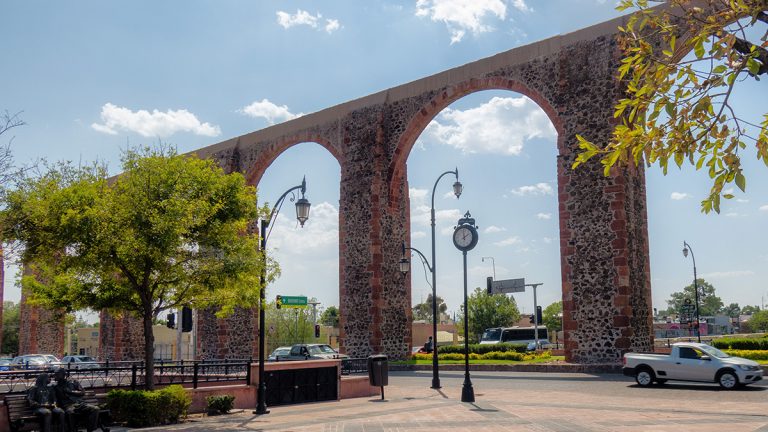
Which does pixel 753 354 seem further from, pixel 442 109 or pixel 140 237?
pixel 140 237

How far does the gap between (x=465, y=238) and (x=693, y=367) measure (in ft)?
22.7

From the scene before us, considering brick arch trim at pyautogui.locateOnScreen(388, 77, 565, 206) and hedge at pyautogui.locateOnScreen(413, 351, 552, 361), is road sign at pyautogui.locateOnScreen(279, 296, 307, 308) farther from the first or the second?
brick arch trim at pyautogui.locateOnScreen(388, 77, 565, 206)

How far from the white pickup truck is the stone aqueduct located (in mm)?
3142

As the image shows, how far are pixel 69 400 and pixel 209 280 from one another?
3690 mm

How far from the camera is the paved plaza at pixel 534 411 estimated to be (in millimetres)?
10766

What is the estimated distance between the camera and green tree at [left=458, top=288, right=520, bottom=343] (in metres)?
67.9

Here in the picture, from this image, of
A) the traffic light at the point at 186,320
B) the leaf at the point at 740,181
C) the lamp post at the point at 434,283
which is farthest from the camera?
the traffic light at the point at 186,320

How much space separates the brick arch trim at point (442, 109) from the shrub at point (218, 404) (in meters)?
14.5

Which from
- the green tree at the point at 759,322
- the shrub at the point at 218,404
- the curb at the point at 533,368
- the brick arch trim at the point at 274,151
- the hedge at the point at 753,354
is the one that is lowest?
the green tree at the point at 759,322

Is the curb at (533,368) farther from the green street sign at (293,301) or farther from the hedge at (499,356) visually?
the green street sign at (293,301)

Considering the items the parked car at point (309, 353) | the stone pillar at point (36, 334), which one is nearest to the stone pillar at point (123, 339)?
the stone pillar at point (36, 334)

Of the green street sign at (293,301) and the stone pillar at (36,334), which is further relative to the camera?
the stone pillar at (36,334)

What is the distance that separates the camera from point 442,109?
27594 mm

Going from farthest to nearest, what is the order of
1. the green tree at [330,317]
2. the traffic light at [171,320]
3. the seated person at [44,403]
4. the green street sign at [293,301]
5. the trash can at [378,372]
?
the green tree at [330,317] < the traffic light at [171,320] < the green street sign at [293,301] < the trash can at [378,372] < the seated person at [44,403]
